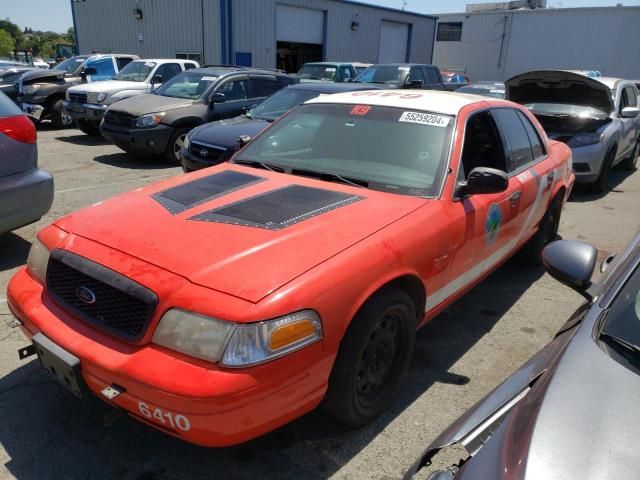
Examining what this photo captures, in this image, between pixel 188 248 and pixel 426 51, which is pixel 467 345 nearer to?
pixel 188 248

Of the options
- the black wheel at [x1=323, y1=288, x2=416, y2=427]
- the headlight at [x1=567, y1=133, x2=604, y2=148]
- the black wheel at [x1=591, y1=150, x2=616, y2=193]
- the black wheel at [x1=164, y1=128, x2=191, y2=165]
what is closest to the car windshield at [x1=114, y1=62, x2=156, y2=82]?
the black wheel at [x1=164, y1=128, x2=191, y2=165]

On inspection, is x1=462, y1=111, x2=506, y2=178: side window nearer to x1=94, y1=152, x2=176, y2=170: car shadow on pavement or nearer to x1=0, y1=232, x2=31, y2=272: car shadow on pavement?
x1=0, y1=232, x2=31, y2=272: car shadow on pavement

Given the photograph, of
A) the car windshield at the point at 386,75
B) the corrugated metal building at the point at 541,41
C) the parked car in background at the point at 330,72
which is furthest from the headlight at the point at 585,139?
the corrugated metal building at the point at 541,41

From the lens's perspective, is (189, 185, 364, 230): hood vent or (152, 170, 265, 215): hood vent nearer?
(189, 185, 364, 230): hood vent

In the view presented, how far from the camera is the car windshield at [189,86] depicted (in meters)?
9.53

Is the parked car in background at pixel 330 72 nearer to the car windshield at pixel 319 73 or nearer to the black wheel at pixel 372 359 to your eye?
the car windshield at pixel 319 73

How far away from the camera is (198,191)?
3.07 meters

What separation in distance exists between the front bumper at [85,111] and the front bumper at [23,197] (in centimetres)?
687

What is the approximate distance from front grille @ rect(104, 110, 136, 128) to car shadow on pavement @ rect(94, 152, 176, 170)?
0.68 metres

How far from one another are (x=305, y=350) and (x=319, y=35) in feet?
82.5

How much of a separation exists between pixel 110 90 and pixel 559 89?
9005mm

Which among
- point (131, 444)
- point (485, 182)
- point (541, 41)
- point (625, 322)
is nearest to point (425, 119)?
point (485, 182)

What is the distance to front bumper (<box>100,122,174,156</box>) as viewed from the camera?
8766mm

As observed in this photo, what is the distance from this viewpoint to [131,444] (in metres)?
2.48
